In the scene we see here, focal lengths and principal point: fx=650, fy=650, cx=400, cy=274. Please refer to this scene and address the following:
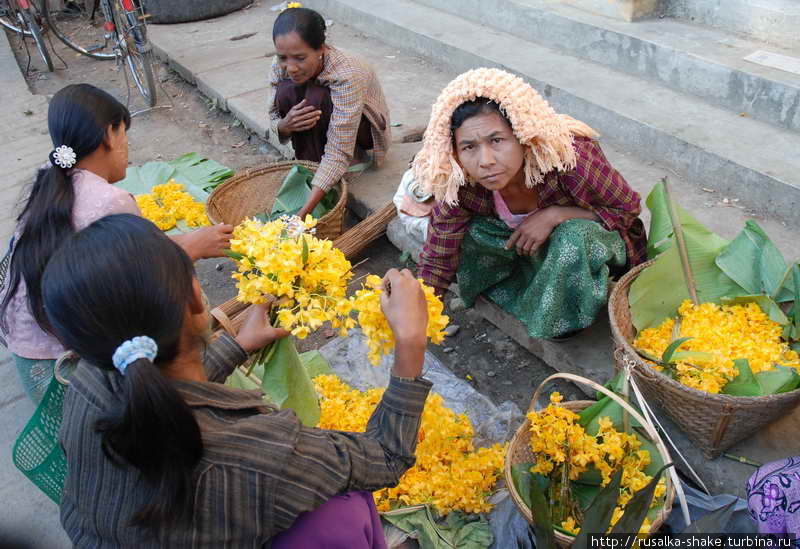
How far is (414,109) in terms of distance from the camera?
4742mm

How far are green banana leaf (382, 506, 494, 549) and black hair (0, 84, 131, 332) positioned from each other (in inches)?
54.2

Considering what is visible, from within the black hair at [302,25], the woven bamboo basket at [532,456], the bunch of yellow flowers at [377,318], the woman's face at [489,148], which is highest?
the black hair at [302,25]

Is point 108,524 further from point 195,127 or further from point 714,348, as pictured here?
point 195,127

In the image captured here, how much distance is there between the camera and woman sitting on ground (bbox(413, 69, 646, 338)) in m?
2.29

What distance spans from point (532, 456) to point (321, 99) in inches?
93.9

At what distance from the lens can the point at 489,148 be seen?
2301mm

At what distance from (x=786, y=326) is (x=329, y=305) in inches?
63.1

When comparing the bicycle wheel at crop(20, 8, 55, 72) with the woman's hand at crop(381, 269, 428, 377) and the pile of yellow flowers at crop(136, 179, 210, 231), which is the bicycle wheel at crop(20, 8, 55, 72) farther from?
the woman's hand at crop(381, 269, 428, 377)

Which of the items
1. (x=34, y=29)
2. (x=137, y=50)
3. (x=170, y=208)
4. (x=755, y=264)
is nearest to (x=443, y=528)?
(x=755, y=264)

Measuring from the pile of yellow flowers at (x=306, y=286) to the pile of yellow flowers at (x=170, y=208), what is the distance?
→ 2158 millimetres

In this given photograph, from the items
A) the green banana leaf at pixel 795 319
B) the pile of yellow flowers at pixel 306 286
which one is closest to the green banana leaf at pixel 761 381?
the green banana leaf at pixel 795 319

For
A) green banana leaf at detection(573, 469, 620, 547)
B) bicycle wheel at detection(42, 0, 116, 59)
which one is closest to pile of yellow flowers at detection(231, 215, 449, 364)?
green banana leaf at detection(573, 469, 620, 547)

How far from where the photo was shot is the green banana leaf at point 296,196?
3771 mm

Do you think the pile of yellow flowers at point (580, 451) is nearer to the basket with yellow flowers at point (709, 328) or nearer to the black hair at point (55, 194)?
the basket with yellow flowers at point (709, 328)
